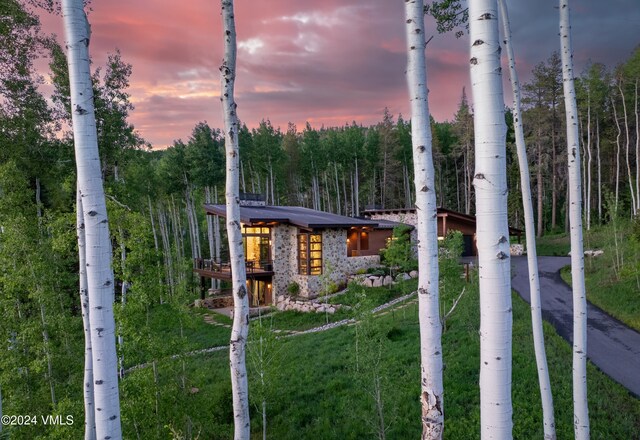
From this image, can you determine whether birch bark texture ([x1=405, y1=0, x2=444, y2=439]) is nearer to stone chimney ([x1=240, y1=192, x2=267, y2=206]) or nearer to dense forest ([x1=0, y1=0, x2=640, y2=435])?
dense forest ([x1=0, y1=0, x2=640, y2=435])

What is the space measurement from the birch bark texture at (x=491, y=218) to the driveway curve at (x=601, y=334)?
26.0ft

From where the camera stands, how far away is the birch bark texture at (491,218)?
81.0 inches

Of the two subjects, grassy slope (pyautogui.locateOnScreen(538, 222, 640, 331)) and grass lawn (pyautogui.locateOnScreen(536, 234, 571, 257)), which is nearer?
grassy slope (pyautogui.locateOnScreen(538, 222, 640, 331))

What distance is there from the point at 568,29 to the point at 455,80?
12.1ft

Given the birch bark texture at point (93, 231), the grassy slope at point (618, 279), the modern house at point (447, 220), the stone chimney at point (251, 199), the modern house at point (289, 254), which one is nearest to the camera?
the birch bark texture at point (93, 231)

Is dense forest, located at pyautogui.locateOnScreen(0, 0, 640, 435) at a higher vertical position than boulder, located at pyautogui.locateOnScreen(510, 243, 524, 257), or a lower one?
higher

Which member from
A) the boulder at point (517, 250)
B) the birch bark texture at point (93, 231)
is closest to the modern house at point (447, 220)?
the boulder at point (517, 250)

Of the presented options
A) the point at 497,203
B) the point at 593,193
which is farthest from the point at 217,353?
the point at 593,193

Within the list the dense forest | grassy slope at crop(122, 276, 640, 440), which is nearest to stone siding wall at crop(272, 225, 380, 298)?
the dense forest

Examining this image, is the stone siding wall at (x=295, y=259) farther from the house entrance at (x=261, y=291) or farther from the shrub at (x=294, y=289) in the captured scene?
the house entrance at (x=261, y=291)

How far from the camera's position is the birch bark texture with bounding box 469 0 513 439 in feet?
6.75

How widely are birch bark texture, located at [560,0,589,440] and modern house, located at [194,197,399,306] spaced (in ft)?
40.2

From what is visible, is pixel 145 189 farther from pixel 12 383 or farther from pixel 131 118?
pixel 12 383

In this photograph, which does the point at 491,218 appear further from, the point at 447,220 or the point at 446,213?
the point at 447,220
